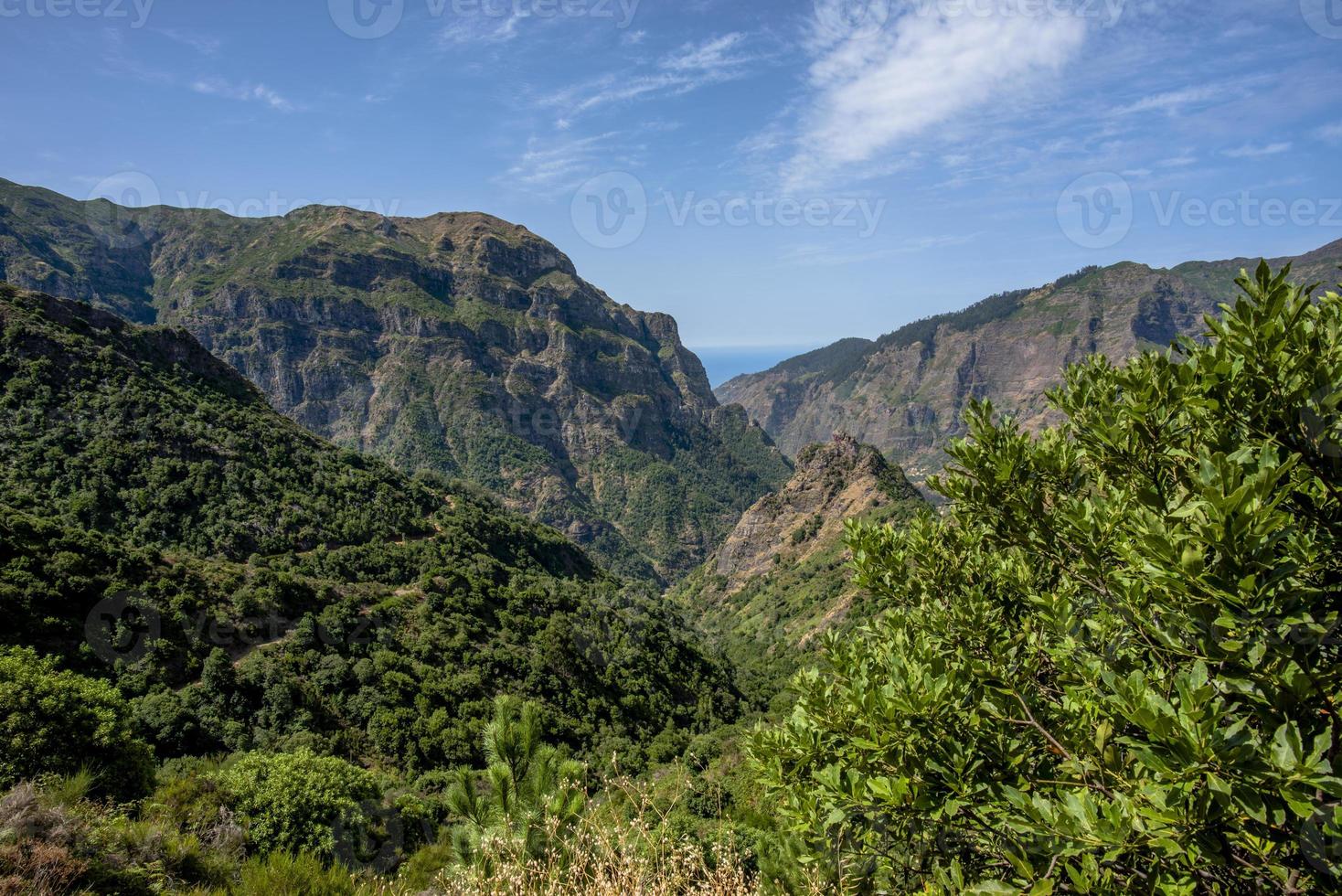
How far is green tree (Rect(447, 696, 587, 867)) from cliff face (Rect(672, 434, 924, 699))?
217 feet

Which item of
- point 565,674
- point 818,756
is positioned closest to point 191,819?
point 818,756

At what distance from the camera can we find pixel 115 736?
52.2 feet

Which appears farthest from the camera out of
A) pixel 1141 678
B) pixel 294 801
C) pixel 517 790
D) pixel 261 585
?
pixel 261 585

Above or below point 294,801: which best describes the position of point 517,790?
above

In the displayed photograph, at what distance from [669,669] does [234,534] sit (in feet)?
140

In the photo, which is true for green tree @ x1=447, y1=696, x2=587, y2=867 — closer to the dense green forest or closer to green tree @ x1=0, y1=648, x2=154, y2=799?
the dense green forest

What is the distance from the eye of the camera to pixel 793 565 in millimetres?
119750

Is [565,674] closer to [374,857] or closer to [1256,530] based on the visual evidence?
[374,857]

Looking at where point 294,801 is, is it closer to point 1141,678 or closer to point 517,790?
point 517,790

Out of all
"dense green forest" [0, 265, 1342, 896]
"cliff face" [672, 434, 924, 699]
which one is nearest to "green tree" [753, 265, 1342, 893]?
"dense green forest" [0, 265, 1342, 896]

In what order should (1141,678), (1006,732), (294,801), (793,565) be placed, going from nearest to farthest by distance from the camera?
(1141,678) → (1006,732) → (294,801) → (793,565)

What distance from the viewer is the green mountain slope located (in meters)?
30.8

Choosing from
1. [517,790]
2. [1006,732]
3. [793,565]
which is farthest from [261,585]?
[793,565]

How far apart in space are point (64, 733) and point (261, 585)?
27585 millimetres
